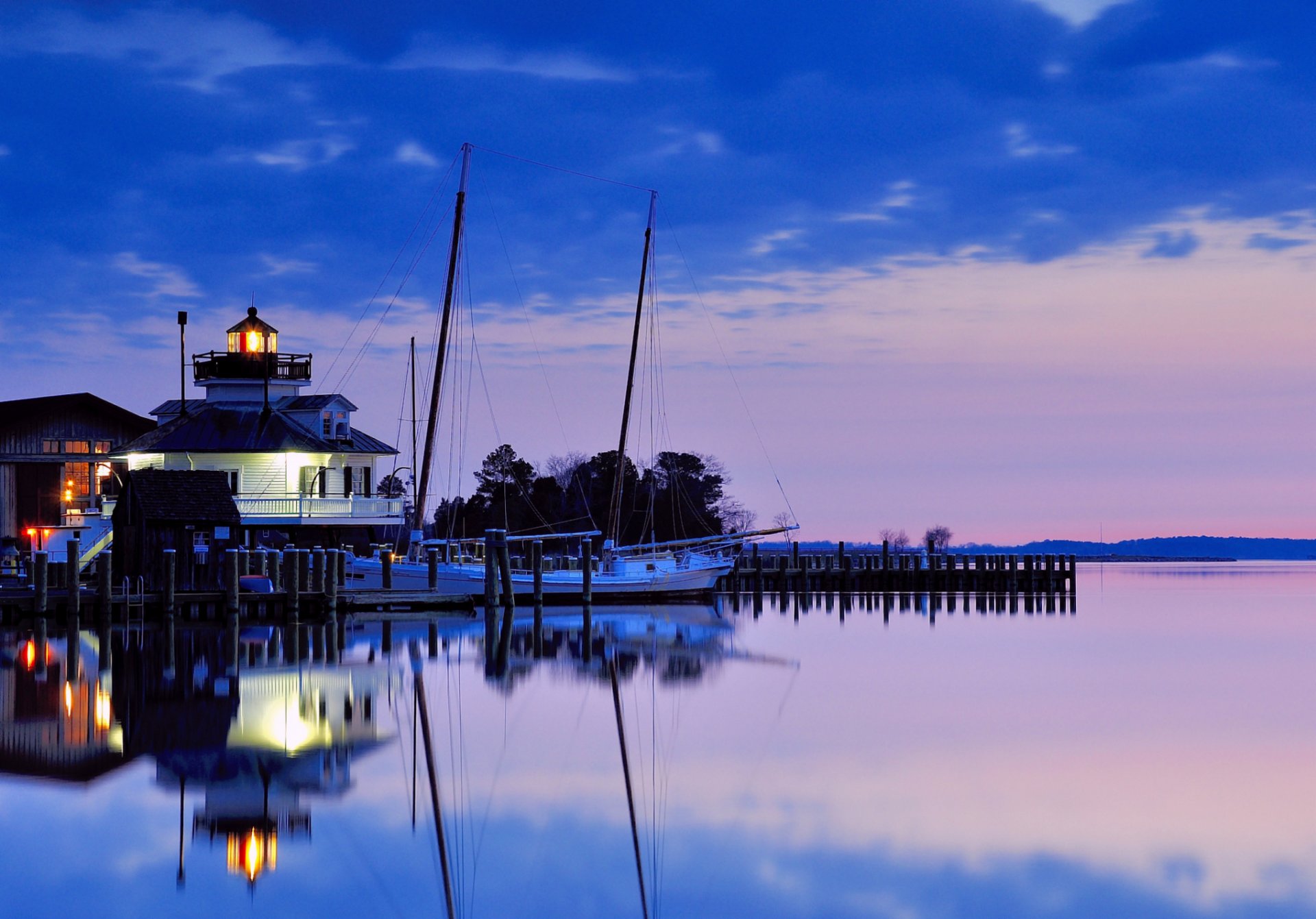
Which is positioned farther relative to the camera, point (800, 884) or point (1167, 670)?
point (1167, 670)

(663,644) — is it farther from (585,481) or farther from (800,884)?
(585,481)

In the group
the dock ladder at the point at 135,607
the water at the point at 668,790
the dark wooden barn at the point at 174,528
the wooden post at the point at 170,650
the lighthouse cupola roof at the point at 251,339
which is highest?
the lighthouse cupola roof at the point at 251,339

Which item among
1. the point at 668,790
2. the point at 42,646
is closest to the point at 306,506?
the point at 42,646

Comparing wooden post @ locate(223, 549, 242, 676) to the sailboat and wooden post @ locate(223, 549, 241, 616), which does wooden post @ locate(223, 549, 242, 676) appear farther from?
the sailboat

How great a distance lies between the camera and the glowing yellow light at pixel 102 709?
2720cm

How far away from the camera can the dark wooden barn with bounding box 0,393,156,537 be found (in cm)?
7419

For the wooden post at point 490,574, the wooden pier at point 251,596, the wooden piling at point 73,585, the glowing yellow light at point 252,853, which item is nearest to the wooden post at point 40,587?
the wooden pier at point 251,596

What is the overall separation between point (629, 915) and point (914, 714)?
17.5 meters

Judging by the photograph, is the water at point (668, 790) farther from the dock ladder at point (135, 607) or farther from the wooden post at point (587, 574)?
the wooden post at point (587, 574)

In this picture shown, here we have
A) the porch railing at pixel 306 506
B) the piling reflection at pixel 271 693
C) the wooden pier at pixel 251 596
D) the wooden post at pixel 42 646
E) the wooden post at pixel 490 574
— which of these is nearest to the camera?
the piling reflection at pixel 271 693

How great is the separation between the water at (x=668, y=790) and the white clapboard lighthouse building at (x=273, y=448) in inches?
908

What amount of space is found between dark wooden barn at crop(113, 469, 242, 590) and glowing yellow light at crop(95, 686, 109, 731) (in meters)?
19.6

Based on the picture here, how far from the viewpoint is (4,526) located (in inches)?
2913

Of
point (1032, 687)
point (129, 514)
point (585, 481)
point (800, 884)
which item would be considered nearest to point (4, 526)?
point (129, 514)
